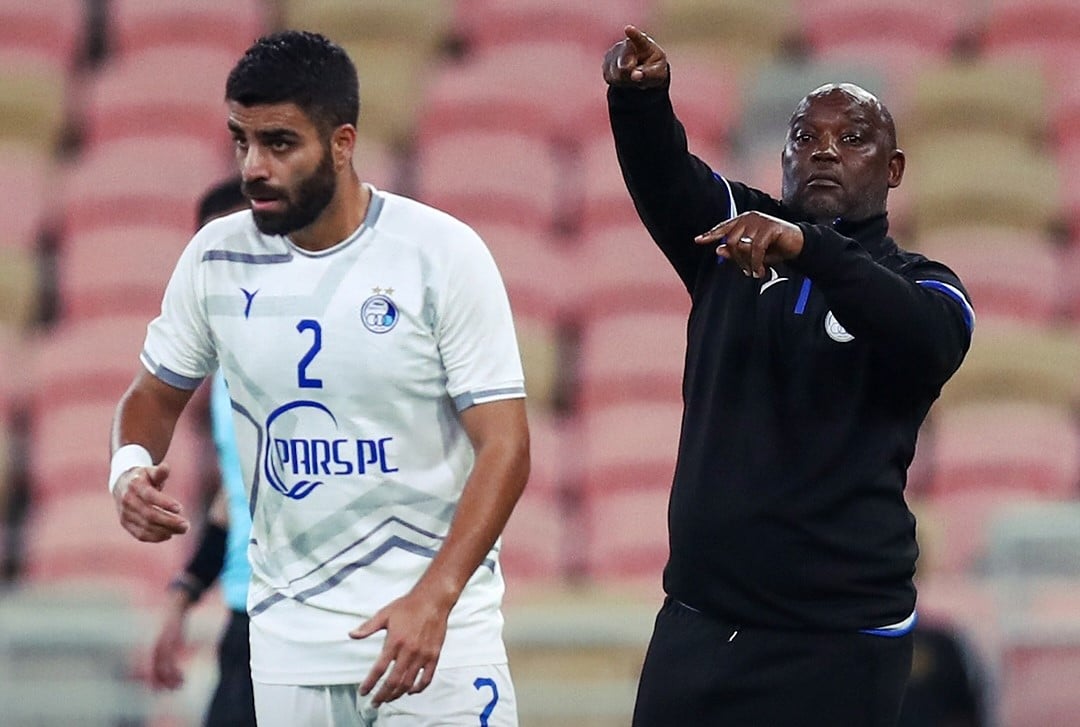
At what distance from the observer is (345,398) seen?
360 cm

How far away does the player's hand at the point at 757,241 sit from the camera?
309 cm

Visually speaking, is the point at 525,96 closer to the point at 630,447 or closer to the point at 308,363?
the point at 630,447

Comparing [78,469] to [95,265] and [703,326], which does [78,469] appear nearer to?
[95,265]

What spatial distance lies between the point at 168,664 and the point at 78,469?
2.94m

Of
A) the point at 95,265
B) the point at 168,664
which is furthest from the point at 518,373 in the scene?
the point at 95,265

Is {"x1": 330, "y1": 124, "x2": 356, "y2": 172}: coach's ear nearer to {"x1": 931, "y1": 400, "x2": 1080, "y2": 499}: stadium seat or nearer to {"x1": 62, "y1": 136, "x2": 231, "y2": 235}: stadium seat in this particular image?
{"x1": 931, "y1": 400, "x2": 1080, "y2": 499}: stadium seat

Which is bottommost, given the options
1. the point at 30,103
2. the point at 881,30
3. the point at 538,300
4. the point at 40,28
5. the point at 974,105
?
the point at 538,300

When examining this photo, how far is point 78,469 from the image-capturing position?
7445mm

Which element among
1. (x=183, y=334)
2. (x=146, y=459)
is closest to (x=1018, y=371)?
(x=183, y=334)

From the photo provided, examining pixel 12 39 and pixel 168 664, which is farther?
pixel 12 39

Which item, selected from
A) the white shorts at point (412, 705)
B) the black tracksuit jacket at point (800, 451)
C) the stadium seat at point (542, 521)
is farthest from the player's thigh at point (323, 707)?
the stadium seat at point (542, 521)

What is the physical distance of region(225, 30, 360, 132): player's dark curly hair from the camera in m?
3.53

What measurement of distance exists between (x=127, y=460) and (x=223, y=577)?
3.21 ft

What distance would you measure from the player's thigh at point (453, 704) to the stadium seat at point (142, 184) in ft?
16.9
